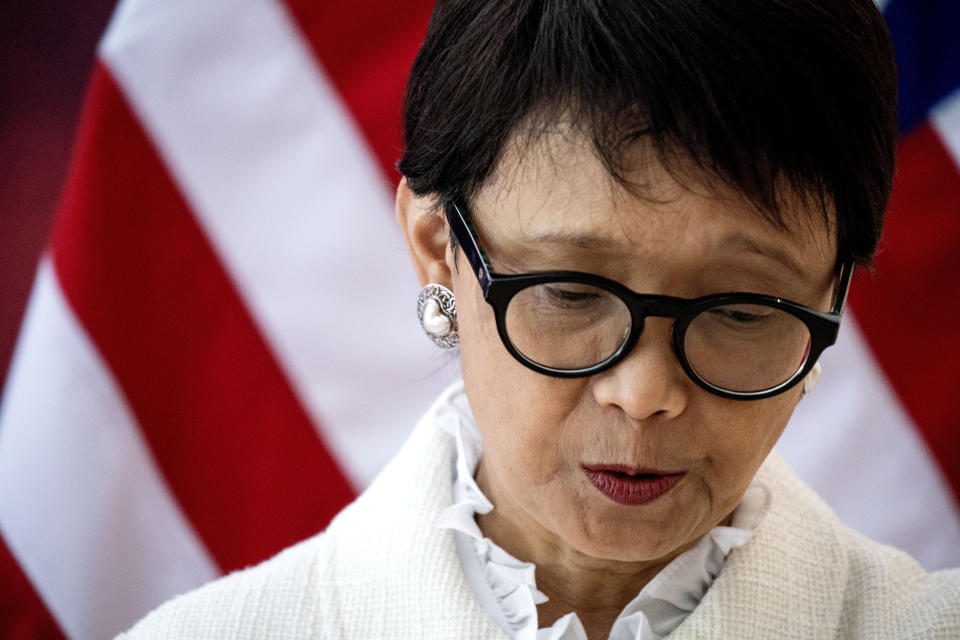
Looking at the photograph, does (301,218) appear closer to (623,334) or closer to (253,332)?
(253,332)

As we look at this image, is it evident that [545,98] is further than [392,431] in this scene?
No

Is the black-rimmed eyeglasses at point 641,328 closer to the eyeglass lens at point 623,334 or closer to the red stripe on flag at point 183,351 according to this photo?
the eyeglass lens at point 623,334

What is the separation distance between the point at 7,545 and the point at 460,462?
0.91 meters

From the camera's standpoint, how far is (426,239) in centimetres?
105

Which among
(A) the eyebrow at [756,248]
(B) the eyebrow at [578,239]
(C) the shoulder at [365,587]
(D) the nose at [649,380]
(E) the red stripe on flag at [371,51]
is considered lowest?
(C) the shoulder at [365,587]

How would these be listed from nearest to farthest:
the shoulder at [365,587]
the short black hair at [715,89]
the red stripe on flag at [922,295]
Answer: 1. the short black hair at [715,89]
2. the shoulder at [365,587]
3. the red stripe on flag at [922,295]

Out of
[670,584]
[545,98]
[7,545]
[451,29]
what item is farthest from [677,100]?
[7,545]

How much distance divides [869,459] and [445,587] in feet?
3.00

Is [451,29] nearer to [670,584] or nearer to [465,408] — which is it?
[465,408]

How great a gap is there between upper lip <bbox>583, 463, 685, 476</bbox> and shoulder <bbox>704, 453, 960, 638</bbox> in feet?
0.64

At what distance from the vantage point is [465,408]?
1.20 m

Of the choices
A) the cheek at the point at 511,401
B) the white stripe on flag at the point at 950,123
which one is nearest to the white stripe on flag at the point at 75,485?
the cheek at the point at 511,401

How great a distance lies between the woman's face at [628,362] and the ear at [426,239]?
0.08m

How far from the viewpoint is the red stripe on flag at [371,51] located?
5.43 feet
